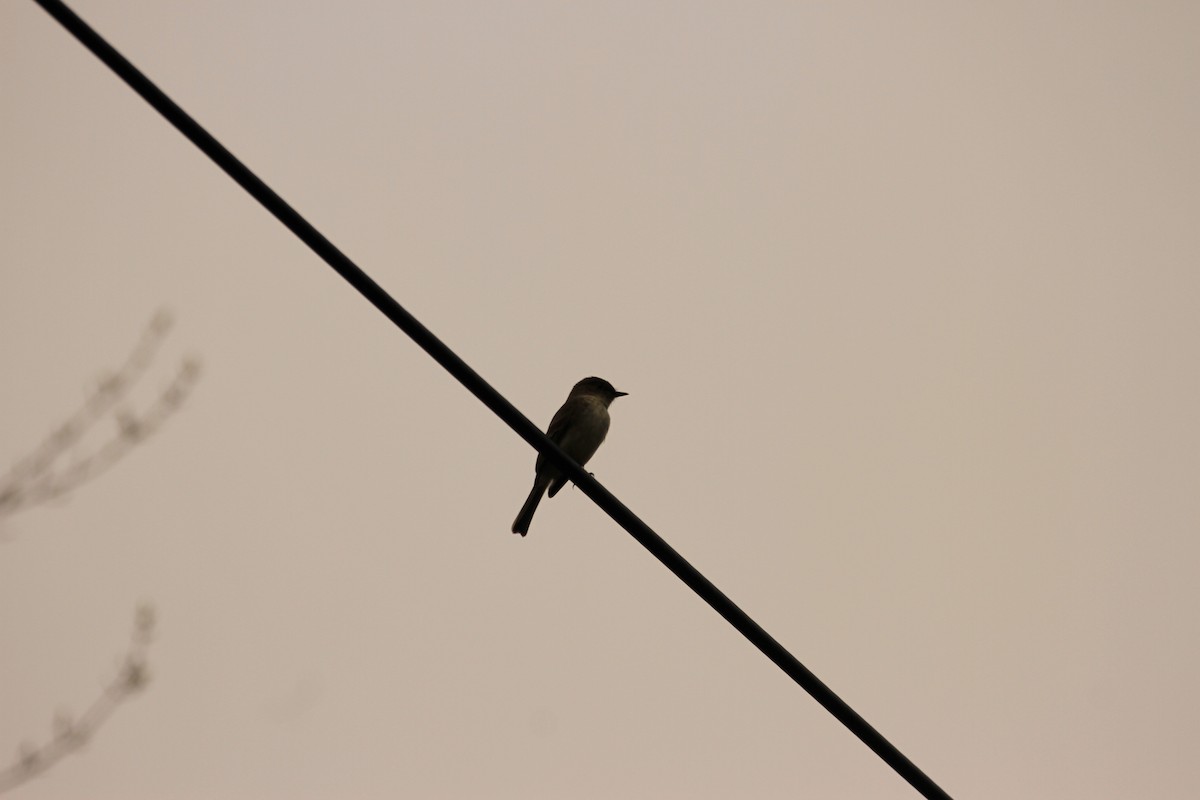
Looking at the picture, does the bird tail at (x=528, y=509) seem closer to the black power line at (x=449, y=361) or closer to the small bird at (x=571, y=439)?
the small bird at (x=571, y=439)

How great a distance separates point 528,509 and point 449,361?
501 centimetres

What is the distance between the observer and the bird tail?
7.78m

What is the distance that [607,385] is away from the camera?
8.30m

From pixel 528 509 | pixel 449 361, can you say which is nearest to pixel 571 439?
pixel 528 509

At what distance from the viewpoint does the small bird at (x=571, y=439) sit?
7.81 m

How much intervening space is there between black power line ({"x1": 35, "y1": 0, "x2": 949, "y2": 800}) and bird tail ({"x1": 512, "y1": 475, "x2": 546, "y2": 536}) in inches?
184

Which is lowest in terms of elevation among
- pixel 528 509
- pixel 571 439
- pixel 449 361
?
pixel 449 361

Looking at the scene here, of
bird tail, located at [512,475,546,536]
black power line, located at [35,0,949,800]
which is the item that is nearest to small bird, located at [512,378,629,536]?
bird tail, located at [512,475,546,536]

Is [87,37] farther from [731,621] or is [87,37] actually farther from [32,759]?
[32,759]

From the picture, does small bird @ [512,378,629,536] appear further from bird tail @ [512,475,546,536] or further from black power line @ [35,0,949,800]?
black power line @ [35,0,949,800]

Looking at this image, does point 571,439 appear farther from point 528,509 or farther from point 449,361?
point 449,361

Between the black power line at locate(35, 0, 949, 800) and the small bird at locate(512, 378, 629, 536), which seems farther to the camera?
the small bird at locate(512, 378, 629, 536)

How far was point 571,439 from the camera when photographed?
784cm

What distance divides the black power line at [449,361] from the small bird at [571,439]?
4651mm
